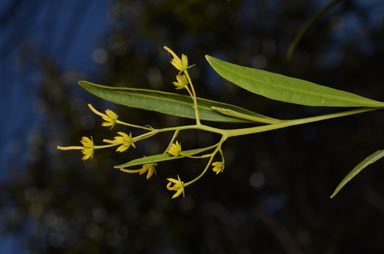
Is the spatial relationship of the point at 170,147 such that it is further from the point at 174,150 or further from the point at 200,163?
the point at 200,163

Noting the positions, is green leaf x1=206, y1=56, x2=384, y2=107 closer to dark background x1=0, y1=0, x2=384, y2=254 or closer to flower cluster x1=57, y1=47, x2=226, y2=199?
flower cluster x1=57, y1=47, x2=226, y2=199

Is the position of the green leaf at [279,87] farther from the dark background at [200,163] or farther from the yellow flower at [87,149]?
the dark background at [200,163]

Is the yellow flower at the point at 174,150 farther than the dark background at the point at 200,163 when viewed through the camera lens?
No

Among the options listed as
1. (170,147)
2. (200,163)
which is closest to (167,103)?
(170,147)

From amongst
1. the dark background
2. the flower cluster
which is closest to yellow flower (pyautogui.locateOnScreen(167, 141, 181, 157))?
the flower cluster

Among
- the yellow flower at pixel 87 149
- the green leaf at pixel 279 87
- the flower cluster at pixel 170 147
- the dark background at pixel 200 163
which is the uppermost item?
the green leaf at pixel 279 87

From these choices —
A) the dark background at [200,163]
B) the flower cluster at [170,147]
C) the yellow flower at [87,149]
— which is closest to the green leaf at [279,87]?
the flower cluster at [170,147]

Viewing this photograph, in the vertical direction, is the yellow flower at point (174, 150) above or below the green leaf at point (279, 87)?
below

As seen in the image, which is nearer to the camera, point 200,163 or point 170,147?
point 170,147

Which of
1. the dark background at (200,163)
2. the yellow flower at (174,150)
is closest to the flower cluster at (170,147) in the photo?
the yellow flower at (174,150)
